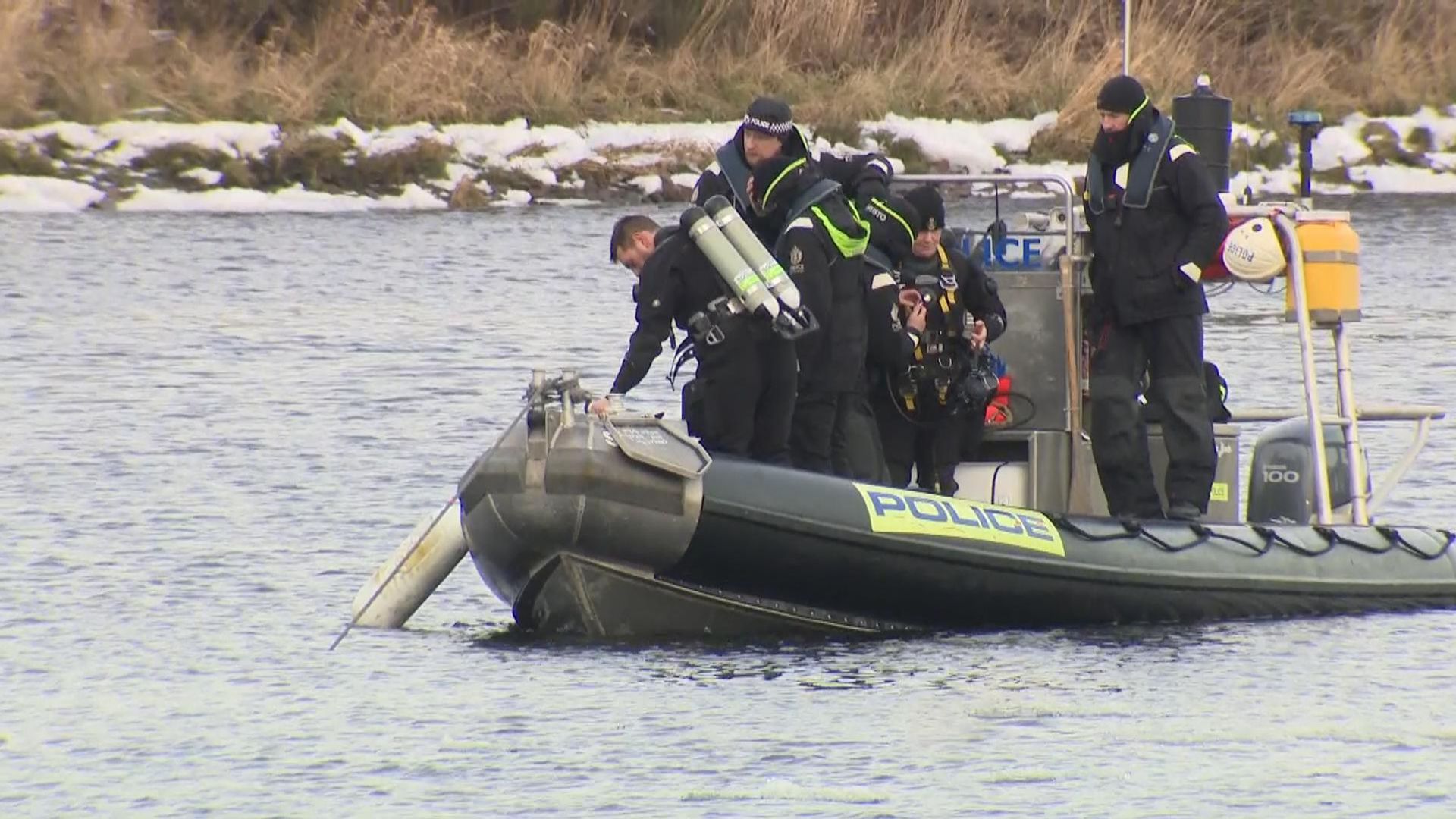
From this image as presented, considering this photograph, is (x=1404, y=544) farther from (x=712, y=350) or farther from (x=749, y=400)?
(x=712, y=350)

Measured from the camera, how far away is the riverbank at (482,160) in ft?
85.5

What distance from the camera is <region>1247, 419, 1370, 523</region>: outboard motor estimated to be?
397 inches

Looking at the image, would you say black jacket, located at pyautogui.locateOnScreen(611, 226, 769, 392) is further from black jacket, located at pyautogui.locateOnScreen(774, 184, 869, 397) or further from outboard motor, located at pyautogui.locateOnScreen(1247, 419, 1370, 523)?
outboard motor, located at pyautogui.locateOnScreen(1247, 419, 1370, 523)

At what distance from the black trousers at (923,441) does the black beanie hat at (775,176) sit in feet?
2.98

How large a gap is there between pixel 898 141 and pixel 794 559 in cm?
1951

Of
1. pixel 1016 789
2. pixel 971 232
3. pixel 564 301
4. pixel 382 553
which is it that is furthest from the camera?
pixel 564 301

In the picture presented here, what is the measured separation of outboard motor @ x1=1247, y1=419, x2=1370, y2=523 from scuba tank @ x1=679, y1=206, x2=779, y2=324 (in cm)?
228

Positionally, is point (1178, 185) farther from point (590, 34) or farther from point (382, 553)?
point (590, 34)

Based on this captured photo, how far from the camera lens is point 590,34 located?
29.2 m

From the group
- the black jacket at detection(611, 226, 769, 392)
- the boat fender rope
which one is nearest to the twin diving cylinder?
the black jacket at detection(611, 226, 769, 392)

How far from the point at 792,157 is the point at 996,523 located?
1.30 m

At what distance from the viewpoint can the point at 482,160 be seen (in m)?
27.5

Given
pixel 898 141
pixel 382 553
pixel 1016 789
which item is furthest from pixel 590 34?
pixel 1016 789

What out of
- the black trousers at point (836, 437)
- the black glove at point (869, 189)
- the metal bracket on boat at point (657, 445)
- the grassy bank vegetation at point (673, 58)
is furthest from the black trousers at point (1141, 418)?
Result: the grassy bank vegetation at point (673, 58)
